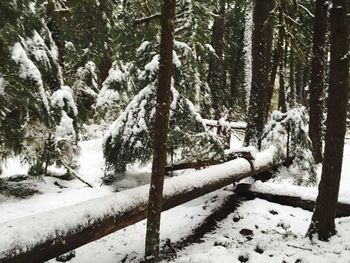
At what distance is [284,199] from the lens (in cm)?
696

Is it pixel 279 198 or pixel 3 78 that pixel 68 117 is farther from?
Answer: pixel 279 198

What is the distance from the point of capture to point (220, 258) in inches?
188

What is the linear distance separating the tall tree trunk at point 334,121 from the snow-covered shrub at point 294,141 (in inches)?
152

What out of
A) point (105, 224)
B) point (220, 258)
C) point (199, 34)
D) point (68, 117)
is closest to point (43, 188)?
point (68, 117)

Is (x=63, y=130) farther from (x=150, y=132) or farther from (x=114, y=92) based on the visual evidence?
(x=114, y=92)

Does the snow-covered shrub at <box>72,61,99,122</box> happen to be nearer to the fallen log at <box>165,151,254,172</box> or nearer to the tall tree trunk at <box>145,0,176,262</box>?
the fallen log at <box>165,151,254,172</box>

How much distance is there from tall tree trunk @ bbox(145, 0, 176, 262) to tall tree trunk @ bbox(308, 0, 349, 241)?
7.63 feet

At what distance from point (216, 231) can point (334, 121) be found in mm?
2417

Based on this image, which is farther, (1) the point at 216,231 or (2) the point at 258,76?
(2) the point at 258,76

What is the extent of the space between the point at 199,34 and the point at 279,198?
15.2 ft

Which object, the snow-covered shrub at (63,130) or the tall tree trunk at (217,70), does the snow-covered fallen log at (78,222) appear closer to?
the snow-covered shrub at (63,130)

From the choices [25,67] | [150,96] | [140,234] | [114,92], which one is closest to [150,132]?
[150,96]

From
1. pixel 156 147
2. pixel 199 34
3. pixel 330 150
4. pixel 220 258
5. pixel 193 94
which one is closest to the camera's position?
pixel 156 147

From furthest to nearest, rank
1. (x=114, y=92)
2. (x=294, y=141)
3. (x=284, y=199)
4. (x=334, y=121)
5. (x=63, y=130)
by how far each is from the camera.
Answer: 1. (x=114, y=92)
2. (x=294, y=141)
3. (x=63, y=130)
4. (x=284, y=199)
5. (x=334, y=121)
